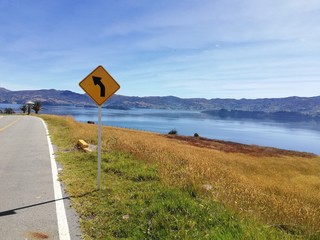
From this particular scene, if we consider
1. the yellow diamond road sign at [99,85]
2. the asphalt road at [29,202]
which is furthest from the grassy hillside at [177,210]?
the yellow diamond road sign at [99,85]

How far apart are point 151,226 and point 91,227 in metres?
1.05

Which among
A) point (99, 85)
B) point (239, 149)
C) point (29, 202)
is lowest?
point (239, 149)

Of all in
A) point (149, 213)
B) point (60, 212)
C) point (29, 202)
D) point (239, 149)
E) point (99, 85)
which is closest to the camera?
point (149, 213)

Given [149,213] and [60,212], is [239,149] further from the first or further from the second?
[60,212]

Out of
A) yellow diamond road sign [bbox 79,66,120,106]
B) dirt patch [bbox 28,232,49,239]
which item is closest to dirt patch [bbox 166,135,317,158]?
yellow diamond road sign [bbox 79,66,120,106]

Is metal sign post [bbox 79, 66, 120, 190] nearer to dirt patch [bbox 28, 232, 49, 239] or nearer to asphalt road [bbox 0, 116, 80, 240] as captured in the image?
asphalt road [bbox 0, 116, 80, 240]

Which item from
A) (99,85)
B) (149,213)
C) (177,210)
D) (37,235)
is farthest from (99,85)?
(37,235)

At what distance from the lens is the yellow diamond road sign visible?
7012mm

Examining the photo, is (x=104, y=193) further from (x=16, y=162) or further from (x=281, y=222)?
(x=16, y=162)

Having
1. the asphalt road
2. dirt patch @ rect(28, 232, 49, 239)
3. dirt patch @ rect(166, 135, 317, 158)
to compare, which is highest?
dirt patch @ rect(28, 232, 49, 239)

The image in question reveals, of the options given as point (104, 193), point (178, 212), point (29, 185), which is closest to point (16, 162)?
point (29, 185)

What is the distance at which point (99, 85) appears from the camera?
719 cm

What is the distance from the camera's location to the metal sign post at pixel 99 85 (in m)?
7.01

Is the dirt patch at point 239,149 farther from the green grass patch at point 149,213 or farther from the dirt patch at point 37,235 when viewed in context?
the dirt patch at point 37,235
